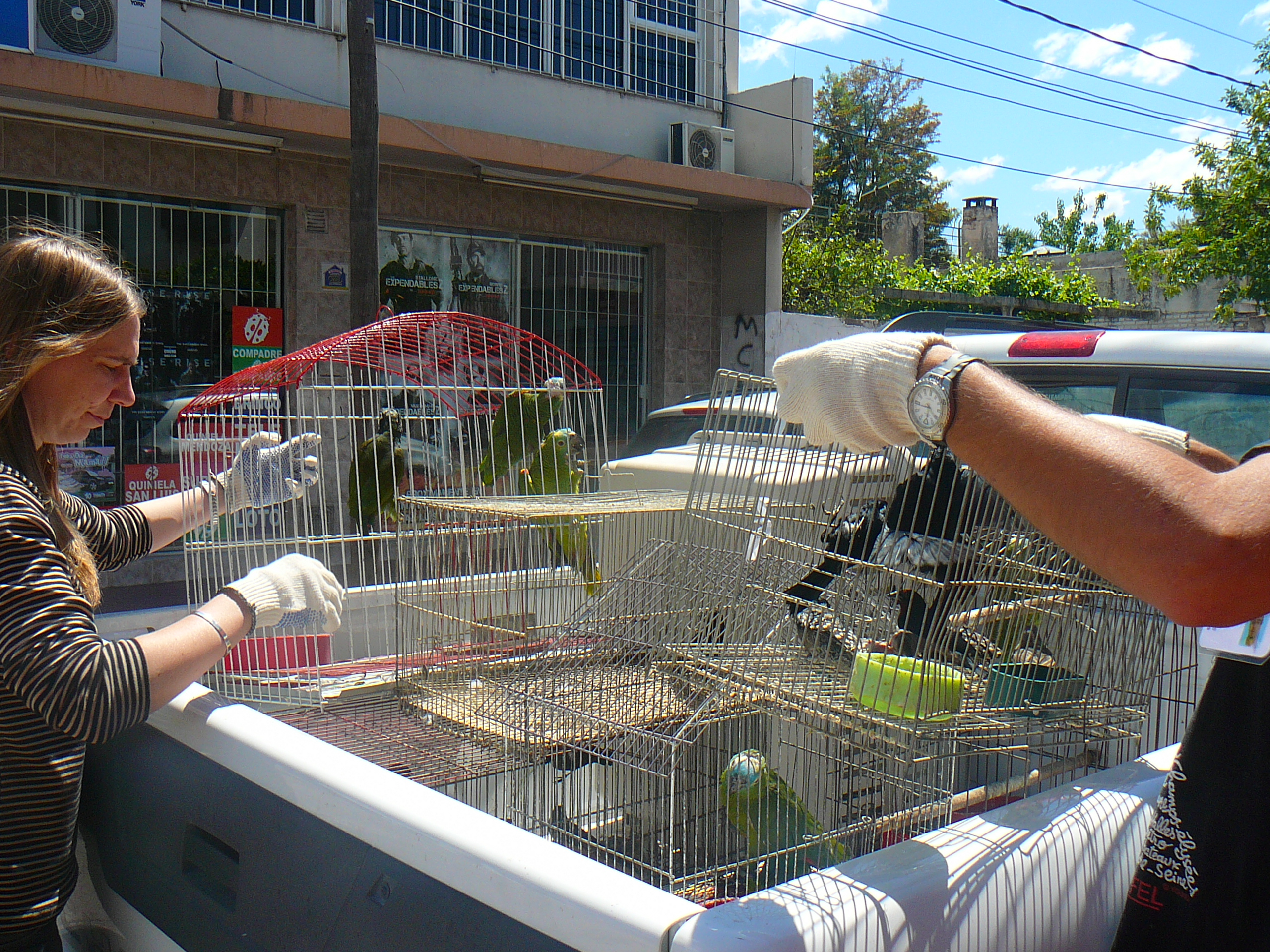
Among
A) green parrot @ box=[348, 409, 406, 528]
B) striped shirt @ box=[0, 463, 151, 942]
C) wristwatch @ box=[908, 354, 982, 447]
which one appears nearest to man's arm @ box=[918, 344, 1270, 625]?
wristwatch @ box=[908, 354, 982, 447]

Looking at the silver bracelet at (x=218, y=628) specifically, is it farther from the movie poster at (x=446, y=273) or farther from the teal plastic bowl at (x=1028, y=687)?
→ the movie poster at (x=446, y=273)

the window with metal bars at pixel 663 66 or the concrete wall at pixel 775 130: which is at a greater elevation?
the window with metal bars at pixel 663 66

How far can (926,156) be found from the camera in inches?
1251

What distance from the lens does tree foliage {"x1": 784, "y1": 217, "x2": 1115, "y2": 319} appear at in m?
16.2

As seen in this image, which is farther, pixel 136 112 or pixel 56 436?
pixel 136 112

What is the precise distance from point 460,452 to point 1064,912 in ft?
6.87

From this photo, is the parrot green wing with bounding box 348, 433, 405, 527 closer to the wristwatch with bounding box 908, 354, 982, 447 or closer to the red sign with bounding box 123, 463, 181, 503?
the wristwatch with bounding box 908, 354, 982, 447

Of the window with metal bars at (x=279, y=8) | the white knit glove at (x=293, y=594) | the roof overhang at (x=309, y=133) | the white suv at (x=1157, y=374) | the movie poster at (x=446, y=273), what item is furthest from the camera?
the movie poster at (x=446, y=273)

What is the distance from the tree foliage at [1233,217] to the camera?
39.9ft

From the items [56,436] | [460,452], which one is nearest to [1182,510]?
[56,436]

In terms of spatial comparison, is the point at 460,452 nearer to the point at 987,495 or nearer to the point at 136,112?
the point at 987,495

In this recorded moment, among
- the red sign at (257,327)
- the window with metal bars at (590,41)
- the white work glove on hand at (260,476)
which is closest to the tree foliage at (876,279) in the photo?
the window with metal bars at (590,41)

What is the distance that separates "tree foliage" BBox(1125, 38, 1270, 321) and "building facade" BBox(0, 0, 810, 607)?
5678 millimetres

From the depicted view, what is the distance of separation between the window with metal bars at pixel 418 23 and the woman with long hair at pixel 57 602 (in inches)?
312
